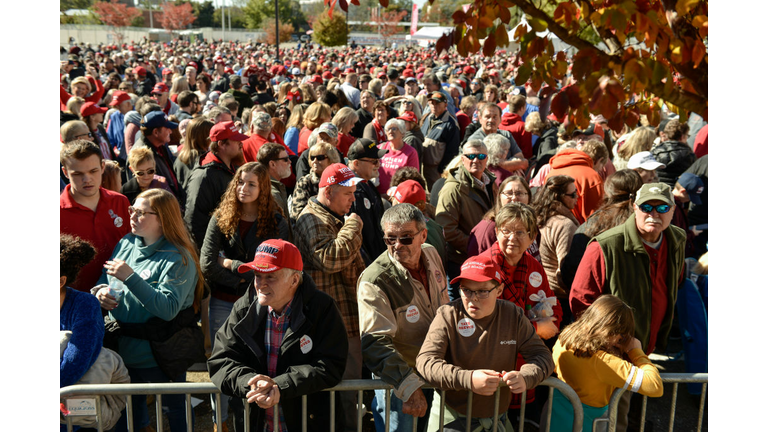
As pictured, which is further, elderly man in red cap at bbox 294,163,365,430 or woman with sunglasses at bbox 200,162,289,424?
woman with sunglasses at bbox 200,162,289,424

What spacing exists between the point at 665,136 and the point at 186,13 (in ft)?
282

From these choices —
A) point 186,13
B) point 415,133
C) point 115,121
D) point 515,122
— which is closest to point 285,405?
point 415,133

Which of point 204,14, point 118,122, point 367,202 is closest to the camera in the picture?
point 367,202

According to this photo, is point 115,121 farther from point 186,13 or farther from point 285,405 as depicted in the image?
point 186,13

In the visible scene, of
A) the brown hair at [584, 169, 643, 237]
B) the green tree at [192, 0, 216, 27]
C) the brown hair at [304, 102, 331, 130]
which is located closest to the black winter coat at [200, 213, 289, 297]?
the brown hair at [584, 169, 643, 237]

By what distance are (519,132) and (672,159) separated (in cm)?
235

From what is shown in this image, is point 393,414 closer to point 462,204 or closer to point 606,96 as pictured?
point 462,204

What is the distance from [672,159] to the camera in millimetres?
6559

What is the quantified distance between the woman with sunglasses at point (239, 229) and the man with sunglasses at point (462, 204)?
139 centimetres

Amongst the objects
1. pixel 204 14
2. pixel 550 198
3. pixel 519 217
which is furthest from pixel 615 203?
pixel 204 14

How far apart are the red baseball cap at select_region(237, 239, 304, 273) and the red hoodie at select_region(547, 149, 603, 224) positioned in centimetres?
299

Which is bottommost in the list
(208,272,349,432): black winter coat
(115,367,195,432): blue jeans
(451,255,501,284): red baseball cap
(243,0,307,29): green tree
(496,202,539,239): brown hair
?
(115,367,195,432): blue jeans

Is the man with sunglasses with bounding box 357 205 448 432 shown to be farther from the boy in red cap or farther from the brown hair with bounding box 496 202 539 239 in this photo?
the brown hair with bounding box 496 202 539 239

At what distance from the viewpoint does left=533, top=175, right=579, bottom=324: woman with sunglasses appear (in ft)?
14.7
